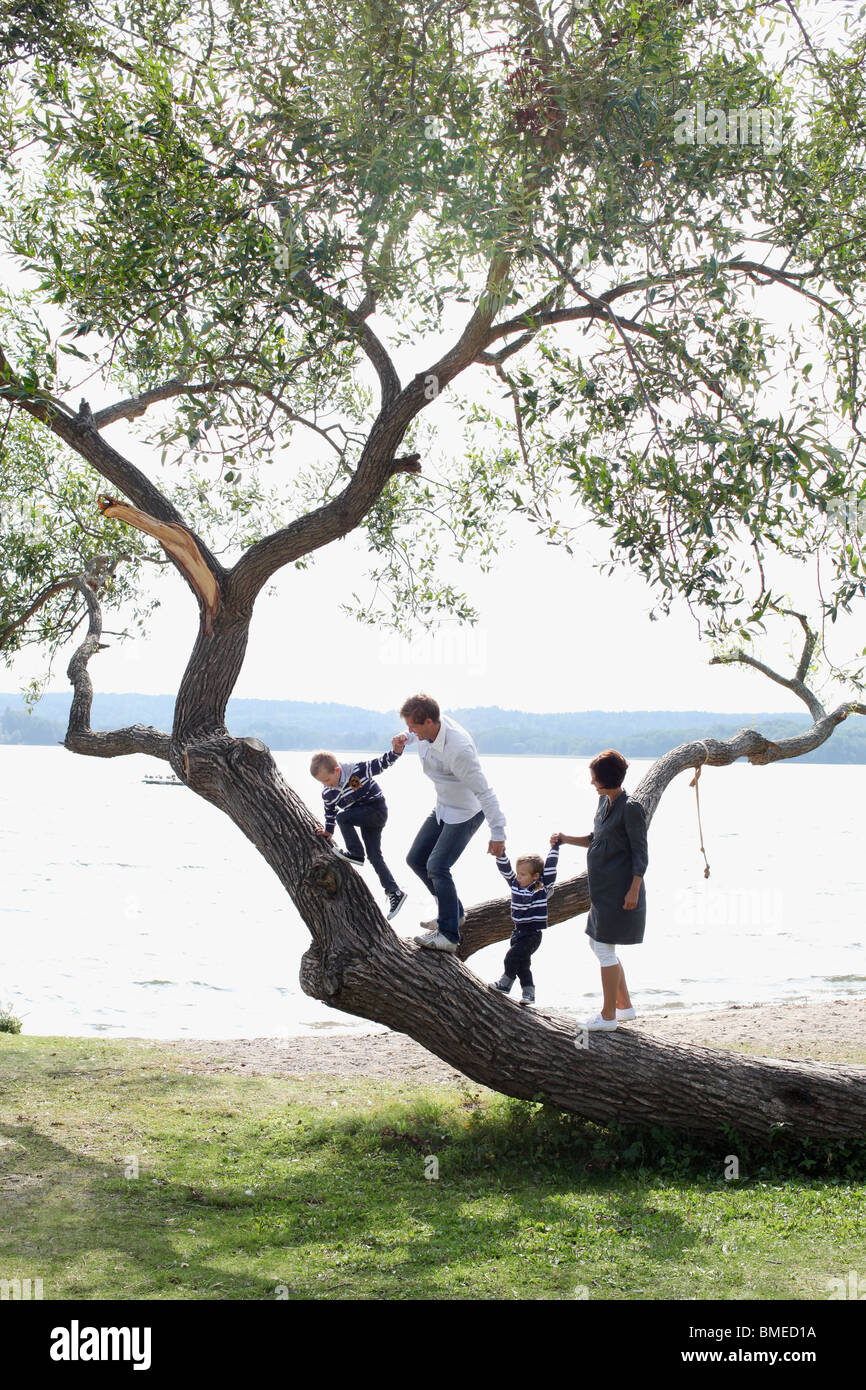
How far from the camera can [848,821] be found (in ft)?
376

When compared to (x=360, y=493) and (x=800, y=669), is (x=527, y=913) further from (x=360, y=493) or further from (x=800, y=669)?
(x=800, y=669)

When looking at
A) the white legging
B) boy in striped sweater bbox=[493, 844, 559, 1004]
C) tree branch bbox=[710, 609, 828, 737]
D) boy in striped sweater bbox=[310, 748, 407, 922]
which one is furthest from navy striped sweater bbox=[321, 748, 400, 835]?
tree branch bbox=[710, 609, 828, 737]

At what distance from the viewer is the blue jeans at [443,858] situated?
7703 millimetres

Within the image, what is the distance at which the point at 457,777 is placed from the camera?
25.0 ft

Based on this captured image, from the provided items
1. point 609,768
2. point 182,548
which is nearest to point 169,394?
point 182,548

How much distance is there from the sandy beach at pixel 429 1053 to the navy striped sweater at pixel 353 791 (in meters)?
4.78

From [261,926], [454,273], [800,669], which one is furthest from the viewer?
[261,926]

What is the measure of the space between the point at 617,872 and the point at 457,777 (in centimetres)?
130

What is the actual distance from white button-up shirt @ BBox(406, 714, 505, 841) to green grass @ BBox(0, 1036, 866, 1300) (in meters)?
2.61

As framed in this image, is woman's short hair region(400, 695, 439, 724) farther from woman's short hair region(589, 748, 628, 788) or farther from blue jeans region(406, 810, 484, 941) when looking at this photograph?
woman's short hair region(589, 748, 628, 788)

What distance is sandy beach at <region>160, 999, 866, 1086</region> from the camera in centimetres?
1321

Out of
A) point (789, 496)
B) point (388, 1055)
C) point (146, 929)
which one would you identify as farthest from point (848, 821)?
point (789, 496)

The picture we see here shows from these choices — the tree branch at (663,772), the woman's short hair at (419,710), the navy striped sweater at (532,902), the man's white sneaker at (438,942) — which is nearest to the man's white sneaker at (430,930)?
the man's white sneaker at (438,942)
